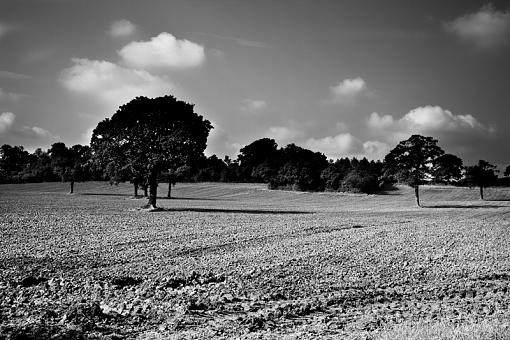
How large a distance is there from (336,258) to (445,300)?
670 cm

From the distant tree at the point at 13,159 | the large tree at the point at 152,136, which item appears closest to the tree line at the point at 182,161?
the large tree at the point at 152,136

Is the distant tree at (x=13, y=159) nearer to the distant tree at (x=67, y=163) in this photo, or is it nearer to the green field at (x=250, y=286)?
the distant tree at (x=67, y=163)

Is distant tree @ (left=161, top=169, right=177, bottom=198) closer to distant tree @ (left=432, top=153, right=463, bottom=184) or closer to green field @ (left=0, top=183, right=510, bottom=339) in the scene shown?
green field @ (left=0, top=183, right=510, bottom=339)

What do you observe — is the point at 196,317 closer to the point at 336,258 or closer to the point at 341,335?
the point at 341,335

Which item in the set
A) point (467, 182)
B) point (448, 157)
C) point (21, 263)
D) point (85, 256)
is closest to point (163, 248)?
point (85, 256)

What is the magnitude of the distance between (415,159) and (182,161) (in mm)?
43193

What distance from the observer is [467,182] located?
8638 centimetres

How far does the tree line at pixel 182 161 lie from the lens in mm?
46500

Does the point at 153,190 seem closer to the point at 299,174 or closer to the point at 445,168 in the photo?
the point at 445,168

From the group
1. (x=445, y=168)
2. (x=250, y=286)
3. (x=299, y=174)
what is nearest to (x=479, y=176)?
(x=445, y=168)

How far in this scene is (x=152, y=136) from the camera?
154 feet

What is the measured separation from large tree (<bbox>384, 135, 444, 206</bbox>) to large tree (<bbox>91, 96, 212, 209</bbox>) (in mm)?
38255

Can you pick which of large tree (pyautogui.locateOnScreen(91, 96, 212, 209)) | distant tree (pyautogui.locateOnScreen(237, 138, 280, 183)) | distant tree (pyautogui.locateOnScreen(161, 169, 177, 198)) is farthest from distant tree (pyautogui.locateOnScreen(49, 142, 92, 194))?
distant tree (pyautogui.locateOnScreen(237, 138, 280, 183))

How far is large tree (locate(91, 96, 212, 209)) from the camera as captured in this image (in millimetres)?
46125
